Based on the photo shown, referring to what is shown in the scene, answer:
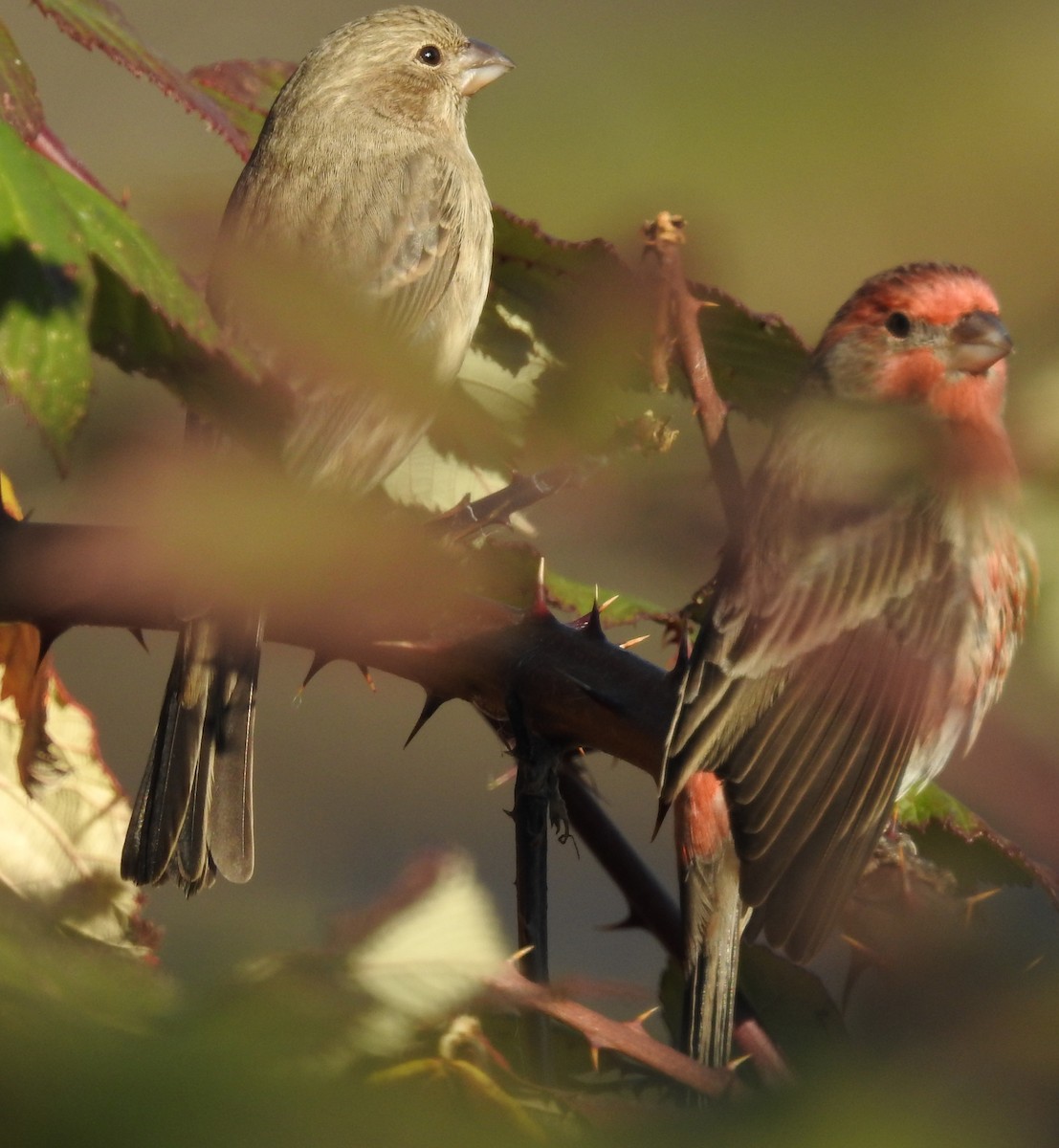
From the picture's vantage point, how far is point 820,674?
1.79 metres

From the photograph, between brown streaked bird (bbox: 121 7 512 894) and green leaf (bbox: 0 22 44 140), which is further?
green leaf (bbox: 0 22 44 140)

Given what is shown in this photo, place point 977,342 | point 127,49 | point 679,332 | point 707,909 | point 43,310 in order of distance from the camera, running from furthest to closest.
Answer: point 977,342 → point 707,909 → point 127,49 → point 679,332 → point 43,310

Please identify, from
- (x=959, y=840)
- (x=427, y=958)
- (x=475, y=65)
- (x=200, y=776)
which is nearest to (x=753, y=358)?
(x=959, y=840)

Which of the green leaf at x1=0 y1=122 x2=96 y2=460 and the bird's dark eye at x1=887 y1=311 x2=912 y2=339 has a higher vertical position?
the green leaf at x1=0 y1=122 x2=96 y2=460

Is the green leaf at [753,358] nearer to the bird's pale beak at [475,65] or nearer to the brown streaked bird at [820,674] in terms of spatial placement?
the brown streaked bird at [820,674]

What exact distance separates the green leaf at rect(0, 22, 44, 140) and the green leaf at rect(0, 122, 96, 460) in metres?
0.11

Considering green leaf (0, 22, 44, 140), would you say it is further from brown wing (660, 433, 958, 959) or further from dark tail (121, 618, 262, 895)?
dark tail (121, 618, 262, 895)

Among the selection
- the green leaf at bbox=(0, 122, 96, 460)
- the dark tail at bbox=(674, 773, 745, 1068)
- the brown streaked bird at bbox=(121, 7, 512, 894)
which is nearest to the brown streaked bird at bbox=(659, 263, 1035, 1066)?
the dark tail at bbox=(674, 773, 745, 1068)

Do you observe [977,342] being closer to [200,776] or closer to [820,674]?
[820,674]

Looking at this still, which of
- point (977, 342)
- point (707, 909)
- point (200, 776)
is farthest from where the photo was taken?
point (200, 776)

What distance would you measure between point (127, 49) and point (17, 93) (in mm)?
308

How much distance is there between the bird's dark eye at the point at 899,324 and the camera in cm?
235

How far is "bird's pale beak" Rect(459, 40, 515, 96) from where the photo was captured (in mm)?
4098

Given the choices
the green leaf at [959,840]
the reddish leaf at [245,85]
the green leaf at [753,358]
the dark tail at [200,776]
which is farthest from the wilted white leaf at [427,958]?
the dark tail at [200,776]
